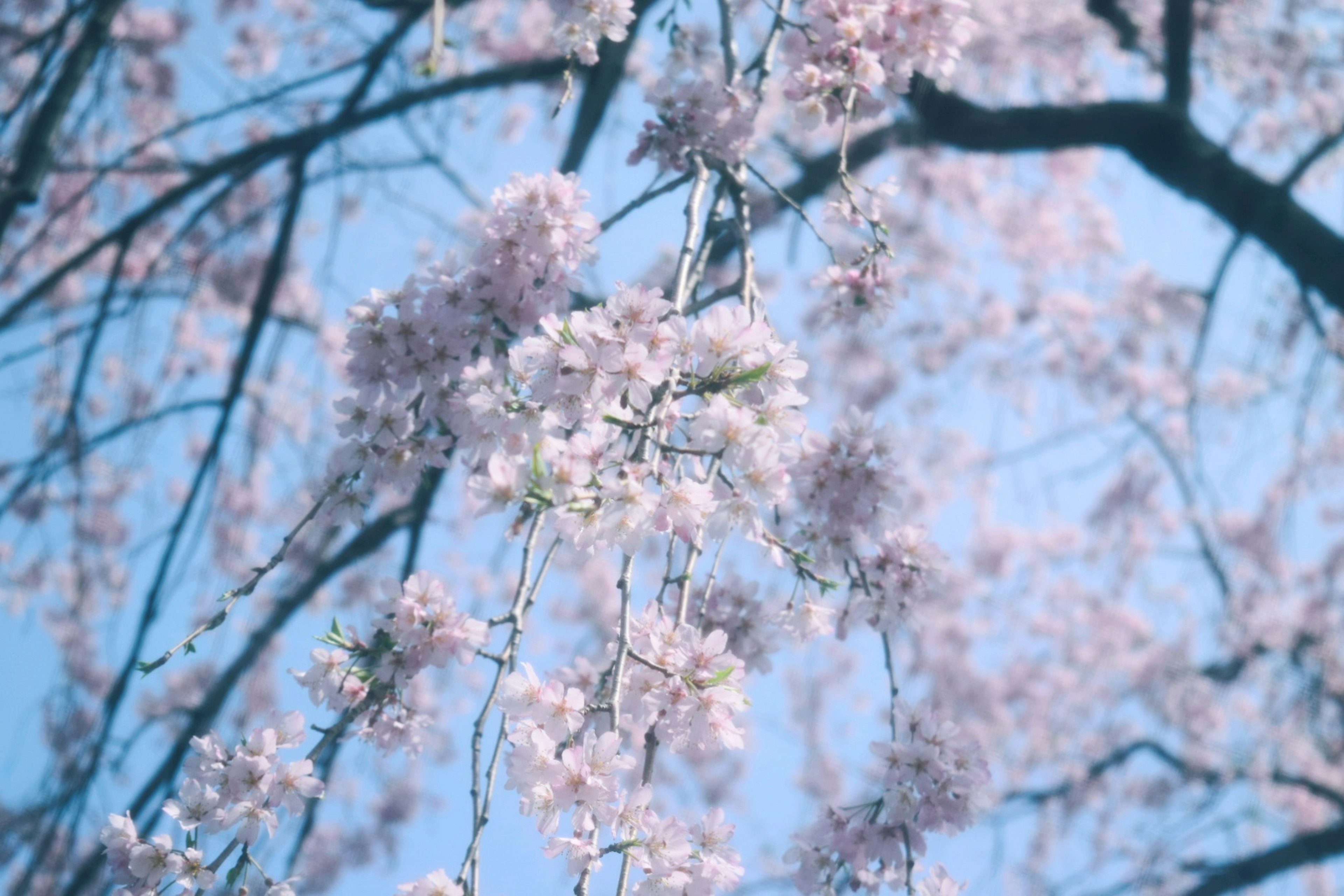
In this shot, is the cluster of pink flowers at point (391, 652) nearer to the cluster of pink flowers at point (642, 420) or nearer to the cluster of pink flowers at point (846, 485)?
the cluster of pink flowers at point (642, 420)

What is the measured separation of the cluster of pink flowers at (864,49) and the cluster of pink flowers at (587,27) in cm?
39

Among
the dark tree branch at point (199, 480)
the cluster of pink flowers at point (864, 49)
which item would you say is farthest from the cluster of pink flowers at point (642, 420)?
the dark tree branch at point (199, 480)

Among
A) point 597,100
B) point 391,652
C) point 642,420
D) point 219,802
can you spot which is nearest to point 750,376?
point 642,420

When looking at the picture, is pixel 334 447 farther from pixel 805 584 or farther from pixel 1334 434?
pixel 1334 434

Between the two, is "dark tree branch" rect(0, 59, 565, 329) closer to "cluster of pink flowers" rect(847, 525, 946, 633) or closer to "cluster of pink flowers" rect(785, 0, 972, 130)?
"cluster of pink flowers" rect(785, 0, 972, 130)

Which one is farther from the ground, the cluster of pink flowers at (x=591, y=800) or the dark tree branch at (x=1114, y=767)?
the dark tree branch at (x=1114, y=767)

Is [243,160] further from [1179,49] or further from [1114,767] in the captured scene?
[1114,767]

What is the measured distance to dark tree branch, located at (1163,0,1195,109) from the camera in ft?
11.7

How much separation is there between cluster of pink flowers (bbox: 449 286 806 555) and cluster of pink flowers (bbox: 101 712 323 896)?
0.49 m

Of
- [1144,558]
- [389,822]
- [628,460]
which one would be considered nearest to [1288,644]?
[1144,558]

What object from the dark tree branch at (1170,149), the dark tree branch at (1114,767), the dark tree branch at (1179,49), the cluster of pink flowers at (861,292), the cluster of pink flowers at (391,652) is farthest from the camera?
the dark tree branch at (1114,767)

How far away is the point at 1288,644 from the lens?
17.8 feet

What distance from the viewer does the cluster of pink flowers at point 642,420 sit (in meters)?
1.10

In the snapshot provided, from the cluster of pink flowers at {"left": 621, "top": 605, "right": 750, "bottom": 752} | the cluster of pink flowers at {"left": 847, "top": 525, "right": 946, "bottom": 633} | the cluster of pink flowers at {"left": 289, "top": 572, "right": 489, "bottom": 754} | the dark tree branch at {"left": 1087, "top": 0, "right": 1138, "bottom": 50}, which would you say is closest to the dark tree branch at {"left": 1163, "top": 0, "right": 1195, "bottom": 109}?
the dark tree branch at {"left": 1087, "top": 0, "right": 1138, "bottom": 50}
